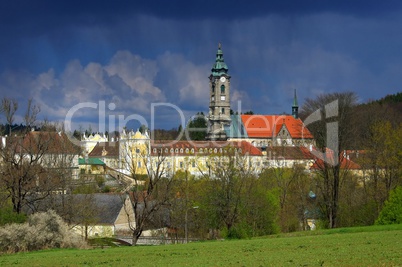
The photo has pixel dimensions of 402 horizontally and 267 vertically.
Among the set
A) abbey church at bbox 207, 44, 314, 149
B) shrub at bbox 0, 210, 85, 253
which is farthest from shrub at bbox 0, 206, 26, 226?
abbey church at bbox 207, 44, 314, 149

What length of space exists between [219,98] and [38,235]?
103 metres

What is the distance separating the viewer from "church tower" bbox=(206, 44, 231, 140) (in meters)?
132

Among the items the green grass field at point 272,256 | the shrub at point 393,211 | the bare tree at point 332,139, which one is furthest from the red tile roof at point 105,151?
the green grass field at point 272,256

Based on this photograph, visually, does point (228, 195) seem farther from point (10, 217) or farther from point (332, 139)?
point (10, 217)

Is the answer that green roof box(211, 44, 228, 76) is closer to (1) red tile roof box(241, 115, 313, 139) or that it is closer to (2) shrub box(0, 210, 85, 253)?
(1) red tile roof box(241, 115, 313, 139)

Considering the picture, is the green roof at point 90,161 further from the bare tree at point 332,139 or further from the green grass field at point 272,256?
the green grass field at point 272,256

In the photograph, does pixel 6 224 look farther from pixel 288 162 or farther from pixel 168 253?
pixel 288 162

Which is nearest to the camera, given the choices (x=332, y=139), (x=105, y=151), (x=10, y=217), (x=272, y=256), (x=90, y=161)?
(x=272, y=256)

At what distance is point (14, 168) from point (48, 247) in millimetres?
6713

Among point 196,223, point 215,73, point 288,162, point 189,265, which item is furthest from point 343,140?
point 215,73

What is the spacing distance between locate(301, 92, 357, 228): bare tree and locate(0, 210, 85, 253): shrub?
17.2 m

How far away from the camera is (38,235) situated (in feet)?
103

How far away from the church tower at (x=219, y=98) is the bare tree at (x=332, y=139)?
88302mm

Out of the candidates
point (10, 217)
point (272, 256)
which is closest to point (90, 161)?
point (10, 217)
